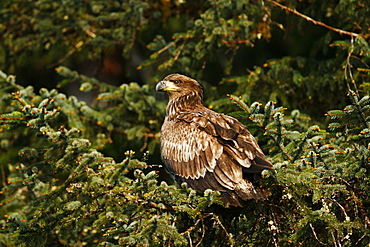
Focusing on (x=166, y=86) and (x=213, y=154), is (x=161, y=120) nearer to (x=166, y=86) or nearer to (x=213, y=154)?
(x=166, y=86)

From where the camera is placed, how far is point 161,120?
7.91 meters

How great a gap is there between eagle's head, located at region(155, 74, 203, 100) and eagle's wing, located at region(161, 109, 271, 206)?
3.05 ft

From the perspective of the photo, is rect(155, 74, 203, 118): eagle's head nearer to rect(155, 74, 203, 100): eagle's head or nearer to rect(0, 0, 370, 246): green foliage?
rect(155, 74, 203, 100): eagle's head

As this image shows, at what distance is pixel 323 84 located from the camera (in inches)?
262

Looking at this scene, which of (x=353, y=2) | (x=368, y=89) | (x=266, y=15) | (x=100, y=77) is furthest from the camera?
(x=100, y=77)

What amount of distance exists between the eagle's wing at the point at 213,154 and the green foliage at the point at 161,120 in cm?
17

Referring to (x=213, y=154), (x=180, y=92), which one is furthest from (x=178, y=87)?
(x=213, y=154)

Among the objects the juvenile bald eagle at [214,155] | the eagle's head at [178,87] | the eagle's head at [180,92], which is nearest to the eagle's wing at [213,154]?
the juvenile bald eagle at [214,155]

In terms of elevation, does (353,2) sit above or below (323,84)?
above

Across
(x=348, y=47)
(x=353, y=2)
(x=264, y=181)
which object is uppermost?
(x=353, y=2)

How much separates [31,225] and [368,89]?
12.3 ft

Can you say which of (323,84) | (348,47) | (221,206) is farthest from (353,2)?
(221,206)

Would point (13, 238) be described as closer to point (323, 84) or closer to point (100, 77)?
point (323, 84)

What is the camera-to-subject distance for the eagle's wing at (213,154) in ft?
14.6
